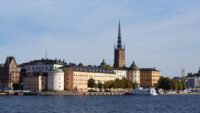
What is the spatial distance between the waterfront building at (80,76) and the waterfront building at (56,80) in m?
3.43

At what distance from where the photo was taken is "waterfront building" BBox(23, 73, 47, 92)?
405 ft

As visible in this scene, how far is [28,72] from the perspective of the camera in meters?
136

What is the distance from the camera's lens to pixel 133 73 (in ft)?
515

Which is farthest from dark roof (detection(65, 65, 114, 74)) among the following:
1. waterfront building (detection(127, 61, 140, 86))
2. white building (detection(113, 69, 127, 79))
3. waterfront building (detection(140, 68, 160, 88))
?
waterfront building (detection(140, 68, 160, 88))

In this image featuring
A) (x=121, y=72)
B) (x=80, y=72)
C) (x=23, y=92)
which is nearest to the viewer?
(x=23, y=92)

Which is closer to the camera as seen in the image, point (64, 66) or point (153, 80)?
point (64, 66)

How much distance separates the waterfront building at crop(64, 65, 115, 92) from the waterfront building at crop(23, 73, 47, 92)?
559 centimetres

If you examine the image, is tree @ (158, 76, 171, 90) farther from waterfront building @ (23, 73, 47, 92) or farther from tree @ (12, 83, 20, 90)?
tree @ (12, 83, 20, 90)

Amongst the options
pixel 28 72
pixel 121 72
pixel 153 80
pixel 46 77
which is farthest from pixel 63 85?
pixel 153 80

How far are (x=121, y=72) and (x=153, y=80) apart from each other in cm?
1292

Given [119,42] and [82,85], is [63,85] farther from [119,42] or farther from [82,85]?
[119,42]

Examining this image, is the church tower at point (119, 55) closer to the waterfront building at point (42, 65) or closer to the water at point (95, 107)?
the waterfront building at point (42, 65)

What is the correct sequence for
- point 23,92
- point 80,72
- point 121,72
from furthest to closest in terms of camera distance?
point 121,72 → point 80,72 → point 23,92

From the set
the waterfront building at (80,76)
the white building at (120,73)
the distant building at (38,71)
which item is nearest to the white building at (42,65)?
the distant building at (38,71)
